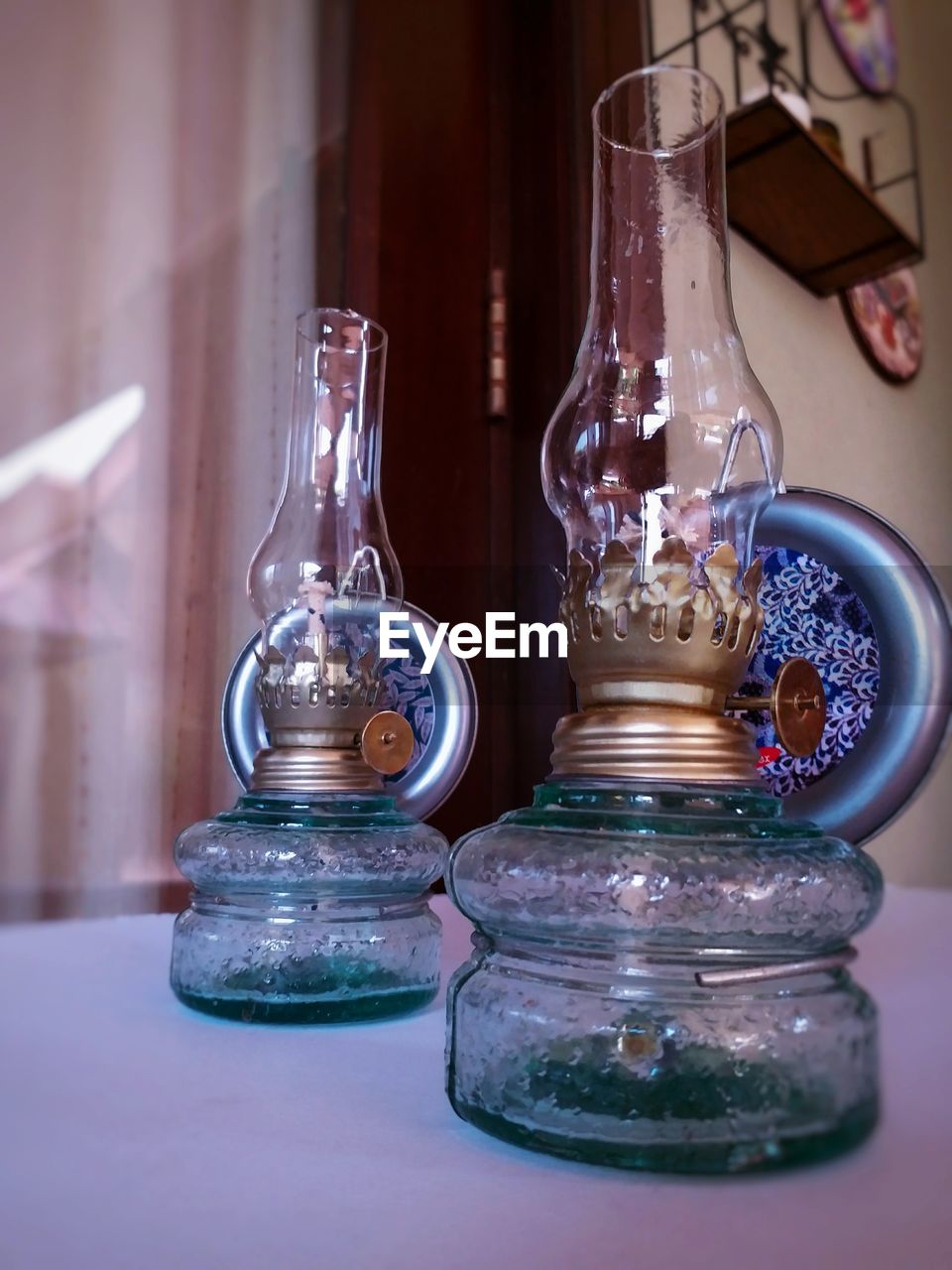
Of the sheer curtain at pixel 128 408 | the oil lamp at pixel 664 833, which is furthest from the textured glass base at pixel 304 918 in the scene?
the sheer curtain at pixel 128 408

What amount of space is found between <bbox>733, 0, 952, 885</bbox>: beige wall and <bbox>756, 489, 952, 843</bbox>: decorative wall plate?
0.24 feet

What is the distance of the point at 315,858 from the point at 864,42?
5.27 feet

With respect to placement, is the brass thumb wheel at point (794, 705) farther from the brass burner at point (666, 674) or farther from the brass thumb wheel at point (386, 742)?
the brass thumb wheel at point (386, 742)

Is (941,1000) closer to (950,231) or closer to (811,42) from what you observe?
(950,231)

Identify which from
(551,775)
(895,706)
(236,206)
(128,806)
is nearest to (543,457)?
(551,775)

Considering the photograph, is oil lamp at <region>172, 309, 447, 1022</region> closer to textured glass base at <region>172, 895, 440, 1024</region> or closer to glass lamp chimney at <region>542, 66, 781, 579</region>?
textured glass base at <region>172, 895, 440, 1024</region>

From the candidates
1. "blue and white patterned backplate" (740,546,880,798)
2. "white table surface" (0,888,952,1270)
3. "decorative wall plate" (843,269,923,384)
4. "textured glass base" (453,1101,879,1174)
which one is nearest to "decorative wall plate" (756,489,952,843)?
"blue and white patterned backplate" (740,546,880,798)

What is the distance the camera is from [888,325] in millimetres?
1197

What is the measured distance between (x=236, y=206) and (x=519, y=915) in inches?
50.4

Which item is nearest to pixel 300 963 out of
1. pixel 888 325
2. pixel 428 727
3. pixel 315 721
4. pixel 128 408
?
pixel 315 721

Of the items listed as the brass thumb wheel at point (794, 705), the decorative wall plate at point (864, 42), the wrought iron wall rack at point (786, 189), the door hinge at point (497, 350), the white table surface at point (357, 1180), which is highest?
the decorative wall plate at point (864, 42)

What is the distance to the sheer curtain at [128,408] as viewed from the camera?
1.17 metres

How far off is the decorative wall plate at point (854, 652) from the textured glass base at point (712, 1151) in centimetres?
30

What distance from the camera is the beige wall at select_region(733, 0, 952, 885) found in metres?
0.87
